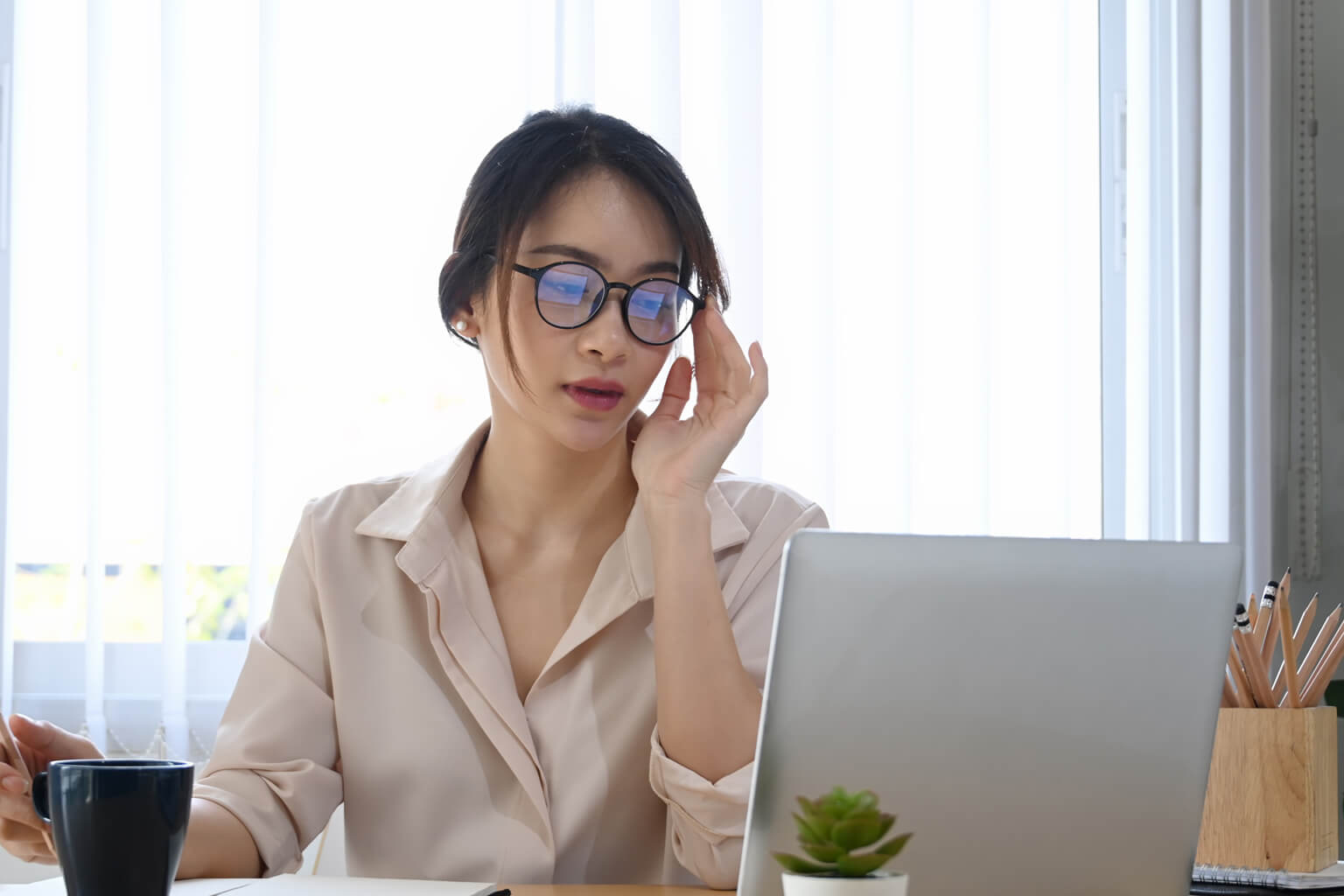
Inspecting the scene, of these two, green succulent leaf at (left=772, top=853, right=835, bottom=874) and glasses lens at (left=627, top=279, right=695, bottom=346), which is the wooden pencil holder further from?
glasses lens at (left=627, top=279, right=695, bottom=346)

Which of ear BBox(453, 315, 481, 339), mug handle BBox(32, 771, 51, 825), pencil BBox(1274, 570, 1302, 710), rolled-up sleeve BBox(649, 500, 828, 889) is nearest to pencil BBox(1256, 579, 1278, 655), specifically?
pencil BBox(1274, 570, 1302, 710)

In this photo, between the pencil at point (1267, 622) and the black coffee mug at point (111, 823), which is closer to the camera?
the black coffee mug at point (111, 823)

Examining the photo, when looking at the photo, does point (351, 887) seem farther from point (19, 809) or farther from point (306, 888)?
point (19, 809)

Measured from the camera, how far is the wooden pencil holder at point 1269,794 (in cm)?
104

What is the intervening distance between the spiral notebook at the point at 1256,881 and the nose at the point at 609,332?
0.72m

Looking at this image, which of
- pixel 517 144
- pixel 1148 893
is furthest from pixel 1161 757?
pixel 517 144

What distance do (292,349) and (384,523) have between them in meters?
0.81

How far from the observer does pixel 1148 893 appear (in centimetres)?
77

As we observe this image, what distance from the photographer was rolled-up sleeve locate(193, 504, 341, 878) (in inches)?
48.1

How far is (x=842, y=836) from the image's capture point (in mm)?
650

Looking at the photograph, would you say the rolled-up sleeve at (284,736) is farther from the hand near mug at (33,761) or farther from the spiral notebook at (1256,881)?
the spiral notebook at (1256,881)

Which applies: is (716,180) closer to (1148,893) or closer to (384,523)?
(384,523)

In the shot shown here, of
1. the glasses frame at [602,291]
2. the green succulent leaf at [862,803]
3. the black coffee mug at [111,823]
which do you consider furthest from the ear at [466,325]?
the green succulent leaf at [862,803]

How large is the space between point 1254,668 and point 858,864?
61cm
